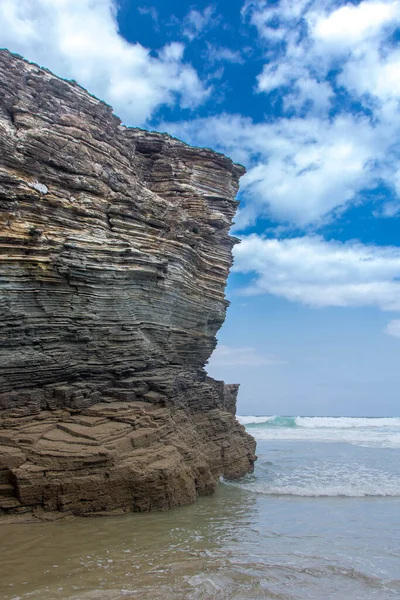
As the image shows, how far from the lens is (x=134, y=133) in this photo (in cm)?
1977

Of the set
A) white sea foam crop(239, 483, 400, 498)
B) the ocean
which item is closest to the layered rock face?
the ocean

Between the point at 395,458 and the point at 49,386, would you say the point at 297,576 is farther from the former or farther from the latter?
the point at 395,458

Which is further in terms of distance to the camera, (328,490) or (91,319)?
(328,490)

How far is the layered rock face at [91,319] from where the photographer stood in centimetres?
1170

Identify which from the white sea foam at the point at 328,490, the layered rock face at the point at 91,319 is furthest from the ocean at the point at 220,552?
the layered rock face at the point at 91,319

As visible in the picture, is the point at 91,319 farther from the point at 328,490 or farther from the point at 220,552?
the point at 328,490

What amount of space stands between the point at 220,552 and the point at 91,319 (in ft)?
24.3

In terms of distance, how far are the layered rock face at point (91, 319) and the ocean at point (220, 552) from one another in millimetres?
1136

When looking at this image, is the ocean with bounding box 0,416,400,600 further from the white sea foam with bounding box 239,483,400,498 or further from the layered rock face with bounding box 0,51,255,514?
the layered rock face with bounding box 0,51,255,514

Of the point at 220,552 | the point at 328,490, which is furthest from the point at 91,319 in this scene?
the point at 328,490

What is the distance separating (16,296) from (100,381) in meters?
3.85

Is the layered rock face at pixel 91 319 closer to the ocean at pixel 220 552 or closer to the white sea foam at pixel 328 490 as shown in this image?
the ocean at pixel 220 552

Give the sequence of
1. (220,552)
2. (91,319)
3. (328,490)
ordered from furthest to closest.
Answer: (328,490) < (91,319) < (220,552)

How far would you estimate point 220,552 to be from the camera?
9492 mm
